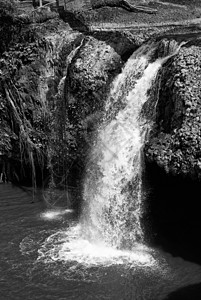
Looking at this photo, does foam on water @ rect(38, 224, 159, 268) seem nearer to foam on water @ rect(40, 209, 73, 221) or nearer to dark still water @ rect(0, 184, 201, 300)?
dark still water @ rect(0, 184, 201, 300)

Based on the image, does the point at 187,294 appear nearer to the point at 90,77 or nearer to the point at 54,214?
the point at 54,214

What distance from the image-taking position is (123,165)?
12586 millimetres

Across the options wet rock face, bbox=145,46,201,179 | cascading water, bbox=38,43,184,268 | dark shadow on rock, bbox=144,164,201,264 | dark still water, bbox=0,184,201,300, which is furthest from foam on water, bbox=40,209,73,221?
wet rock face, bbox=145,46,201,179

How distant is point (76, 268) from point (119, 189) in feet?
8.90

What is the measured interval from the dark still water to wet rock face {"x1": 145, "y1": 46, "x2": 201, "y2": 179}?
8.17ft

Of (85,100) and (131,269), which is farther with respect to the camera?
(85,100)

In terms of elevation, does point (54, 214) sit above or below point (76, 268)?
above

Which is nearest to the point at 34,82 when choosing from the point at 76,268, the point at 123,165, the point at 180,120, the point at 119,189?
the point at 123,165

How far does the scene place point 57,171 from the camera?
1581 cm

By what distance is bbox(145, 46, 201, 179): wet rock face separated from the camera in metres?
11.0

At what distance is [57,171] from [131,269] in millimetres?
5792

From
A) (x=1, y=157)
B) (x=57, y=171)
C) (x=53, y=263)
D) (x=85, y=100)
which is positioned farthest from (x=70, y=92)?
(x=53, y=263)

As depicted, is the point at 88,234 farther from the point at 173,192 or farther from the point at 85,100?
the point at 85,100

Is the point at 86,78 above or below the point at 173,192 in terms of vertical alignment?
above
